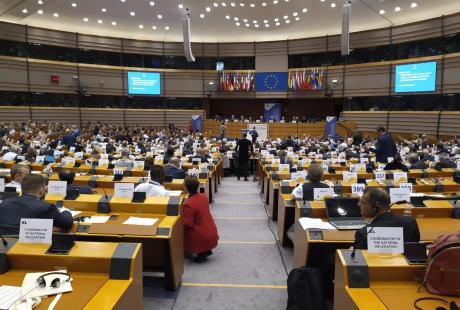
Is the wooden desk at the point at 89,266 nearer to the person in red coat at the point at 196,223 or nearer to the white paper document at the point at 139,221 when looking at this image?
the white paper document at the point at 139,221

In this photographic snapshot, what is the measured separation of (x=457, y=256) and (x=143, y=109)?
24.7 m

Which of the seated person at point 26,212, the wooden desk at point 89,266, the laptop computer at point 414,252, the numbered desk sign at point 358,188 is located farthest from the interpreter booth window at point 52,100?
the laptop computer at point 414,252

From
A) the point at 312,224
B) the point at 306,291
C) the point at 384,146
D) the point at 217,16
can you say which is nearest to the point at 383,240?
the point at 306,291

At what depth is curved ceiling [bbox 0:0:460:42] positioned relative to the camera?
58.1 feet

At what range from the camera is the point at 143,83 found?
24.7 meters

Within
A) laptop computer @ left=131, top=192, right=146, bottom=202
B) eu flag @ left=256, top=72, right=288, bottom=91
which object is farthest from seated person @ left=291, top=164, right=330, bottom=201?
eu flag @ left=256, top=72, right=288, bottom=91

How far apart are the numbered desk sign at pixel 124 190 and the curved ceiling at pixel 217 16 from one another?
52.9ft

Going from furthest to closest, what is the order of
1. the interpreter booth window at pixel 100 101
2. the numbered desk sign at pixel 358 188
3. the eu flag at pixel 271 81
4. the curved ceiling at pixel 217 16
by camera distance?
1. the eu flag at pixel 271 81
2. the interpreter booth window at pixel 100 101
3. the curved ceiling at pixel 217 16
4. the numbered desk sign at pixel 358 188

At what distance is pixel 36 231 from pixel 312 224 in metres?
2.52

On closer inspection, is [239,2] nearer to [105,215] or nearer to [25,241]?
[105,215]

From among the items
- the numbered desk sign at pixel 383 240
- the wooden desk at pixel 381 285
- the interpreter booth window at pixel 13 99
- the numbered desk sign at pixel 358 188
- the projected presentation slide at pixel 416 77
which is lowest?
the wooden desk at pixel 381 285

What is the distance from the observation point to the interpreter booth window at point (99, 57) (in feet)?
76.6

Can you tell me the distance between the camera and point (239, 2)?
1798 cm

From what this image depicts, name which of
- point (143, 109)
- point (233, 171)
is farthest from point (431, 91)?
point (143, 109)
